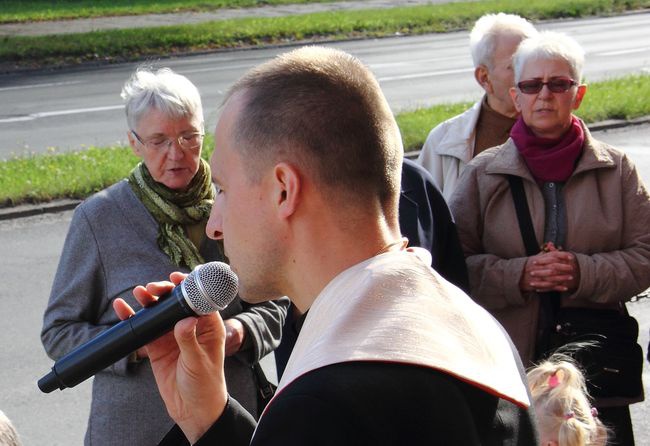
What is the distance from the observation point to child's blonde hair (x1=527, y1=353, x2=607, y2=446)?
3.39 m

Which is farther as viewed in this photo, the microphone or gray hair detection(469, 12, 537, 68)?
gray hair detection(469, 12, 537, 68)

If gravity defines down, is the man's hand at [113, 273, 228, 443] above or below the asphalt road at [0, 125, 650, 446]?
above

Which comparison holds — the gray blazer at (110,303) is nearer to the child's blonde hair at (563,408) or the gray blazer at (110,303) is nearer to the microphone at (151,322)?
the child's blonde hair at (563,408)

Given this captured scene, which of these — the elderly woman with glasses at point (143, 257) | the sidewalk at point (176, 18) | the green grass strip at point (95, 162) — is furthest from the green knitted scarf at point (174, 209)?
the sidewalk at point (176, 18)

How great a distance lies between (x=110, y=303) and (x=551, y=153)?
1869mm

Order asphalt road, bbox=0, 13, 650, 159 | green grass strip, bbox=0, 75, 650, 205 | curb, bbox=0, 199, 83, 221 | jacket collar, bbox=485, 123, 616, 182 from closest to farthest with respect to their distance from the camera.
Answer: jacket collar, bbox=485, 123, 616, 182 → curb, bbox=0, 199, 83, 221 → green grass strip, bbox=0, 75, 650, 205 → asphalt road, bbox=0, 13, 650, 159

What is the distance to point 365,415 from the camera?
1.63m

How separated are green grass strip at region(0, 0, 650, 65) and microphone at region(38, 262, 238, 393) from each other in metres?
19.2

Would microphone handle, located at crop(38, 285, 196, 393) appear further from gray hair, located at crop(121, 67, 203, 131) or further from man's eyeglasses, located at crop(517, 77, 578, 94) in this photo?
man's eyeglasses, located at crop(517, 77, 578, 94)

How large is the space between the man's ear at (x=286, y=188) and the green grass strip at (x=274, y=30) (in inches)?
783

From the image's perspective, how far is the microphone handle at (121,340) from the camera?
247 cm

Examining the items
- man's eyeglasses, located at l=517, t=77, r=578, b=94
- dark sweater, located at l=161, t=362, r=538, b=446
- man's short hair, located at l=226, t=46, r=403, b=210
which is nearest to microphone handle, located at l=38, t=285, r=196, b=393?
man's short hair, located at l=226, t=46, r=403, b=210

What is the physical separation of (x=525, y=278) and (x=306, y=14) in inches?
982

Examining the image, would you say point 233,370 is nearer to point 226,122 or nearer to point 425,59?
point 226,122
